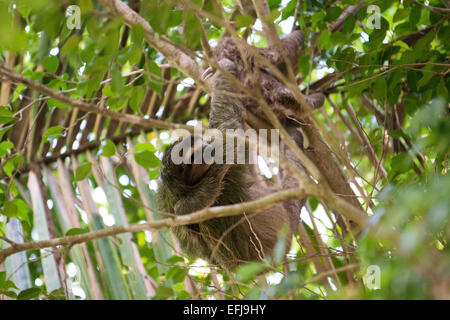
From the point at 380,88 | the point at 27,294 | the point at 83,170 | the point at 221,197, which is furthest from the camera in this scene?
the point at 221,197

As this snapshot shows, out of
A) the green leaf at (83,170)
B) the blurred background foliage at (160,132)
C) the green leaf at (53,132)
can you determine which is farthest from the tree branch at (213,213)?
the green leaf at (53,132)

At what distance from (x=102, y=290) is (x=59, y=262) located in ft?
1.27

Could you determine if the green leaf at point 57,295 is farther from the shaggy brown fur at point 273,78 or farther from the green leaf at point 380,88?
the green leaf at point 380,88

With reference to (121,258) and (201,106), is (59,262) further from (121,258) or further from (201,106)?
(201,106)

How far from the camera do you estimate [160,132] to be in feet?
14.2

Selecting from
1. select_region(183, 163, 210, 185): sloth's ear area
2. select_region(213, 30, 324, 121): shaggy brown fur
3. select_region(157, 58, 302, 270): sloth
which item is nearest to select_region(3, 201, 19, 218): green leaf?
select_region(157, 58, 302, 270): sloth

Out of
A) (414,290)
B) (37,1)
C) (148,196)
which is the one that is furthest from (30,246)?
(148,196)

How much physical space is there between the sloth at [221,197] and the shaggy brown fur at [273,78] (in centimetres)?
13

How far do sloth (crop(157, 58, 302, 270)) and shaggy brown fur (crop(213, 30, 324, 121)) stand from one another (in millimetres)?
132

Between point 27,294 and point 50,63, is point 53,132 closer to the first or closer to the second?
point 50,63

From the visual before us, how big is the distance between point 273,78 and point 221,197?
94 cm

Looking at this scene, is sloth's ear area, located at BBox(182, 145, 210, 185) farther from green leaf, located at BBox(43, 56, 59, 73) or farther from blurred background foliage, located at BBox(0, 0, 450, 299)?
green leaf, located at BBox(43, 56, 59, 73)

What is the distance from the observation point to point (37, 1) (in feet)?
4.73

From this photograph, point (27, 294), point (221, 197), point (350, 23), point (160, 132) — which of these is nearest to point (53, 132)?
point (27, 294)
